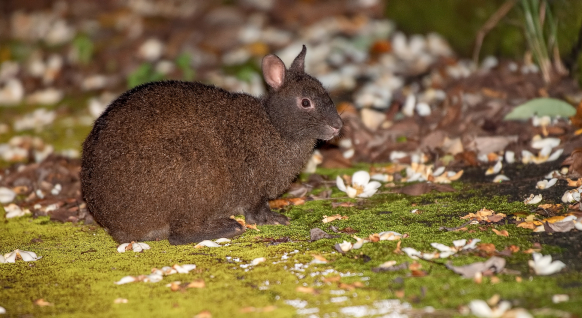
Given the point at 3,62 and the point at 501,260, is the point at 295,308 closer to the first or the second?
the point at 501,260

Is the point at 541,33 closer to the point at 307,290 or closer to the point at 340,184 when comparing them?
the point at 340,184

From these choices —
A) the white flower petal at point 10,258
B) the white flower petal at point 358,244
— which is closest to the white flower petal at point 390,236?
the white flower petal at point 358,244

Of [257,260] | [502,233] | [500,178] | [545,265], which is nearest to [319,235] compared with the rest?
[257,260]

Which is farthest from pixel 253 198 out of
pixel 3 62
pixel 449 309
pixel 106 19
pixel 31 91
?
pixel 106 19

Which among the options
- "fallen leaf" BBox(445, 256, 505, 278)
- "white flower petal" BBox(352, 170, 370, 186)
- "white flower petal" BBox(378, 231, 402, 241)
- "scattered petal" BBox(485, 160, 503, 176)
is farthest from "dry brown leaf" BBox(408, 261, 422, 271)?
"scattered petal" BBox(485, 160, 503, 176)

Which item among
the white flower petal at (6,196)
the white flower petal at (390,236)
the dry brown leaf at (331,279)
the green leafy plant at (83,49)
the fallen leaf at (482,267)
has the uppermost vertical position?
the green leafy plant at (83,49)

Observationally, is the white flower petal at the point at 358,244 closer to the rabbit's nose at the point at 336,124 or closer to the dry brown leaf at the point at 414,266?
the dry brown leaf at the point at 414,266

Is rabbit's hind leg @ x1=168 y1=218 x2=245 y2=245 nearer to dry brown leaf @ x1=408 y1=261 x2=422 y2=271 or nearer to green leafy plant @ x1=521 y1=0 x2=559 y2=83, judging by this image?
dry brown leaf @ x1=408 y1=261 x2=422 y2=271
